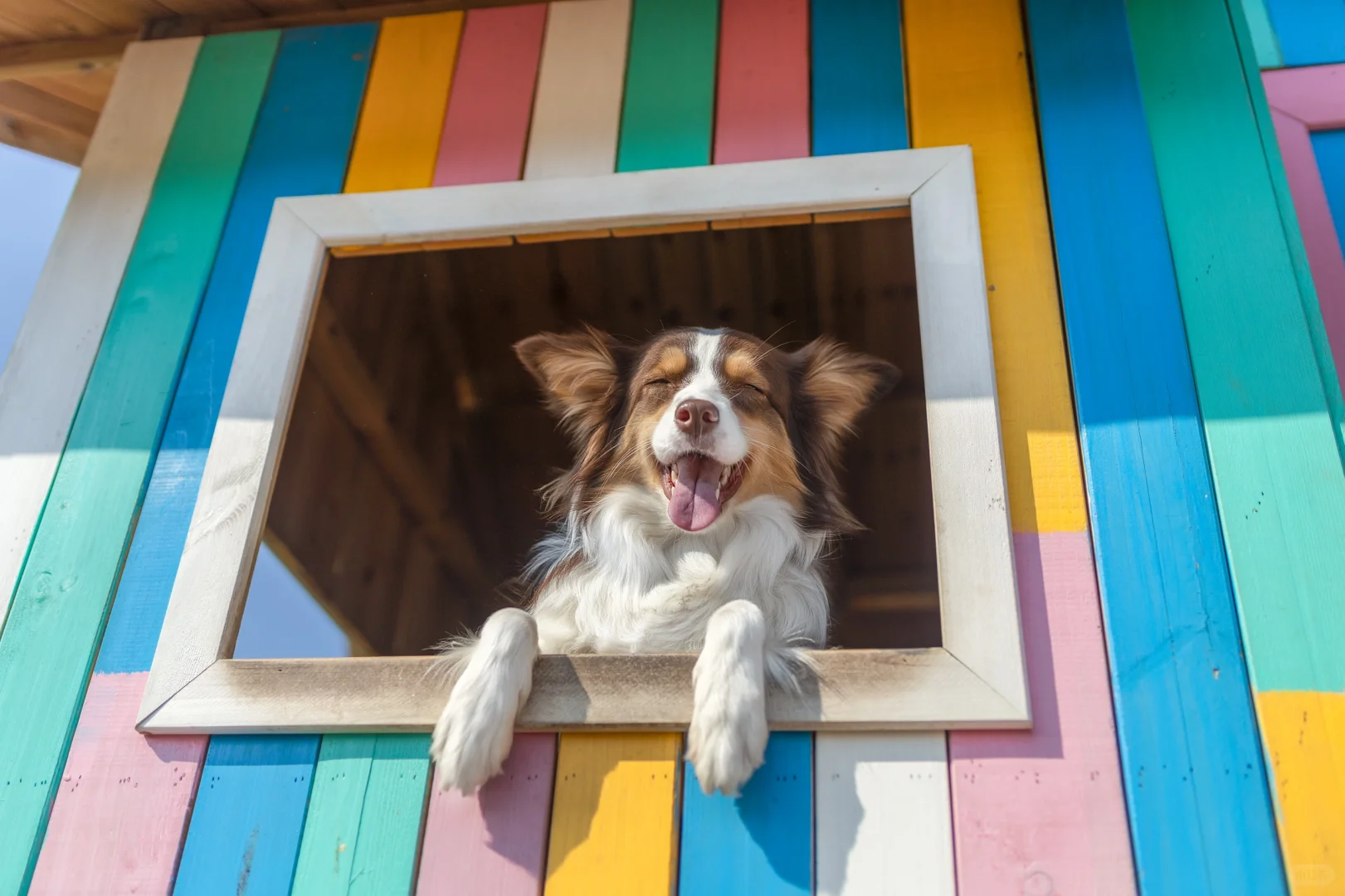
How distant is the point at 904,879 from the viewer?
2055 millimetres

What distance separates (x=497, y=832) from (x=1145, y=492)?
1540 mm

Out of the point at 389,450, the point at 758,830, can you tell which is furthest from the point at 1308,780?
the point at 389,450

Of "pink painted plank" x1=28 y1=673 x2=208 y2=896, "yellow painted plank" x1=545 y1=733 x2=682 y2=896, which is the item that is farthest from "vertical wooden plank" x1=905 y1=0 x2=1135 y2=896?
"pink painted plank" x1=28 y1=673 x2=208 y2=896

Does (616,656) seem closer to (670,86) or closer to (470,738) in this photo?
(470,738)

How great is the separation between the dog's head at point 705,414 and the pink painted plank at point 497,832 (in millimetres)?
908

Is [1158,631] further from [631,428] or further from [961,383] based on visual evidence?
[631,428]

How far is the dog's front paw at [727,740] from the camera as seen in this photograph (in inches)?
81.8

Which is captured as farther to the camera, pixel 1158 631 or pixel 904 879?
pixel 1158 631

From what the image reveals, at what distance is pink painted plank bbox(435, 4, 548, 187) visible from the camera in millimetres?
→ 3262

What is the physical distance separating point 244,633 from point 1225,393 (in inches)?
91.2

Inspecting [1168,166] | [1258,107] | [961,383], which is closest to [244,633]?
[961,383]

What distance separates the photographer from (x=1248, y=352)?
8.38ft

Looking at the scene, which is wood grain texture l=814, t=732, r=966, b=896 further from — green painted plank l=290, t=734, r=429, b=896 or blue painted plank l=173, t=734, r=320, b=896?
blue painted plank l=173, t=734, r=320, b=896

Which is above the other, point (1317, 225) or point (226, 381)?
point (1317, 225)
